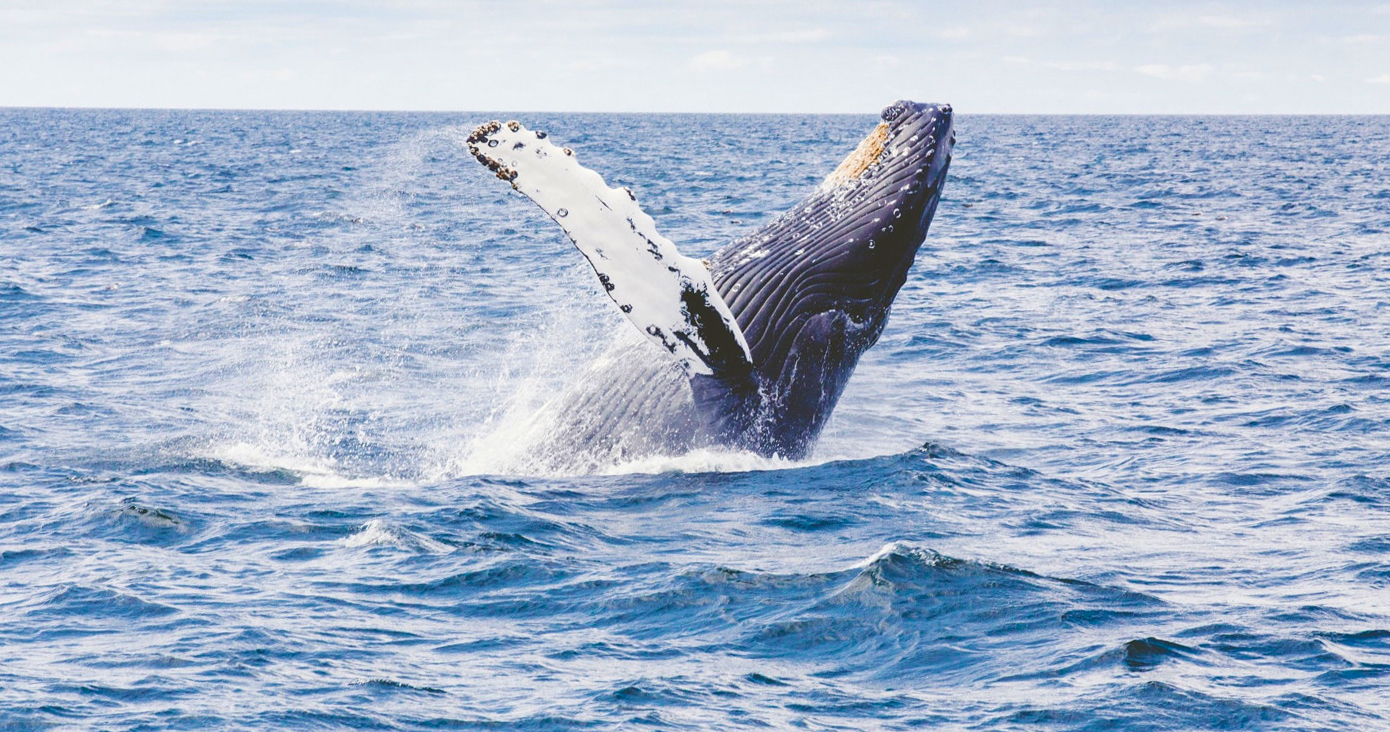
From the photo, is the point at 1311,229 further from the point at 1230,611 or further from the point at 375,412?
the point at 1230,611

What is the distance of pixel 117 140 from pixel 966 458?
306 feet

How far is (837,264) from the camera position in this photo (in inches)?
381

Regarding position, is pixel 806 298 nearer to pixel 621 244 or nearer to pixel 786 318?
pixel 786 318

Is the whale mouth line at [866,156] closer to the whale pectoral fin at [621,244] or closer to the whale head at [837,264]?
the whale head at [837,264]

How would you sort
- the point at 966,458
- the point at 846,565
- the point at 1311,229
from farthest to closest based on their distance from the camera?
the point at 1311,229 < the point at 966,458 < the point at 846,565

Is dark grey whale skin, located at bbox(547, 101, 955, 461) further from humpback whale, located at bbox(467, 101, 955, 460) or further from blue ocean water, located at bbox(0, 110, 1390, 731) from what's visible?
blue ocean water, located at bbox(0, 110, 1390, 731)

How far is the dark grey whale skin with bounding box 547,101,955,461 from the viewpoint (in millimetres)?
9617

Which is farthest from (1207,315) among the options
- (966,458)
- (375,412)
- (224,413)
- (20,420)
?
(20,420)

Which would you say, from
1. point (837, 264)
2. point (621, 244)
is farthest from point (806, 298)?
point (621, 244)

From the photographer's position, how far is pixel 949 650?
25.5 feet

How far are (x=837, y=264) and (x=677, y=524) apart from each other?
1953 millimetres

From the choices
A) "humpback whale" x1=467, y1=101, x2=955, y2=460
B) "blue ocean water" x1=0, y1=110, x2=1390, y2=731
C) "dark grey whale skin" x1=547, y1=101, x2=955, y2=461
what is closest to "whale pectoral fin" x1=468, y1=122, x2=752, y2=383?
"humpback whale" x1=467, y1=101, x2=955, y2=460

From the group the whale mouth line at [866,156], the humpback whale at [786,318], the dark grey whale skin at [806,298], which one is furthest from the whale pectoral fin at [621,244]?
the whale mouth line at [866,156]

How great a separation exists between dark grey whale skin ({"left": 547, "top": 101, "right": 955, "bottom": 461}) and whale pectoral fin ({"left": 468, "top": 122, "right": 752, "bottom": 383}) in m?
0.80
